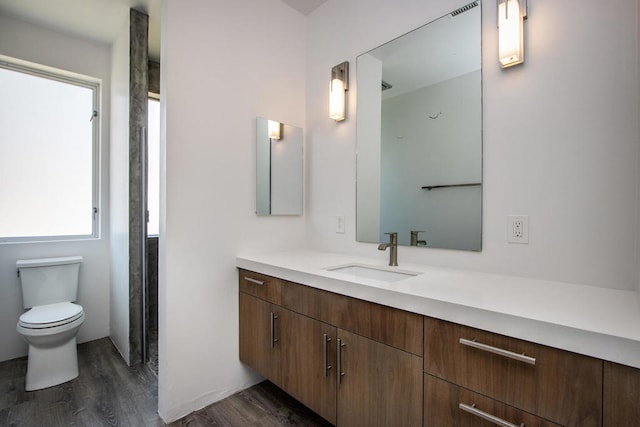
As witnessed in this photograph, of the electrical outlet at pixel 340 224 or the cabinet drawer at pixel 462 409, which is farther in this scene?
the electrical outlet at pixel 340 224

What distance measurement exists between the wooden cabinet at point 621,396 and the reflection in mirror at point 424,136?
790 mm

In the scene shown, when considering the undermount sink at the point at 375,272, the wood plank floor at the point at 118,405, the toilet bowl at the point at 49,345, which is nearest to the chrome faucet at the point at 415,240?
the undermount sink at the point at 375,272

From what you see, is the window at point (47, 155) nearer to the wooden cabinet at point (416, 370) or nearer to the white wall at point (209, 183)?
the white wall at point (209, 183)

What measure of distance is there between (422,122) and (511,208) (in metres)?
0.67

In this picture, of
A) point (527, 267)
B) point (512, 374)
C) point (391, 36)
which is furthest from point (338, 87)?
point (512, 374)

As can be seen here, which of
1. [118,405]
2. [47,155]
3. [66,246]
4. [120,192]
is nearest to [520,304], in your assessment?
[118,405]

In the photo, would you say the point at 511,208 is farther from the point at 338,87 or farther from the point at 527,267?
the point at 338,87

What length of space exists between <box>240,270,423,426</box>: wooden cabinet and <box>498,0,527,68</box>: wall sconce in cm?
120

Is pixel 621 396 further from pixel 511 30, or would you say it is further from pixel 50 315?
pixel 50 315

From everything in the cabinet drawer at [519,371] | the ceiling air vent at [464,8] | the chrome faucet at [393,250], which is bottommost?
the cabinet drawer at [519,371]

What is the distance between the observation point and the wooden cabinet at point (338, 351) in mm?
1119

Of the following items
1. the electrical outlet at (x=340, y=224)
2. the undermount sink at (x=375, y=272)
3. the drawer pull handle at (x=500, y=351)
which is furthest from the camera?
the electrical outlet at (x=340, y=224)

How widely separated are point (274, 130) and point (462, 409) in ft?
6.13

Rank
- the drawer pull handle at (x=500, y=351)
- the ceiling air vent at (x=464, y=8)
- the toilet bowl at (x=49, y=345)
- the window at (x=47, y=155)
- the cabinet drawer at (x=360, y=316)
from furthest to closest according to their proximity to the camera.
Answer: the window at (x=47, y=155)
the toilet bowl at (x=49, y=345)
the ceiling air vent at (x=464, y=8)
the cabinet drawer at (x=360, y=316)
the drawer pull handle at (x=500, y=351)
